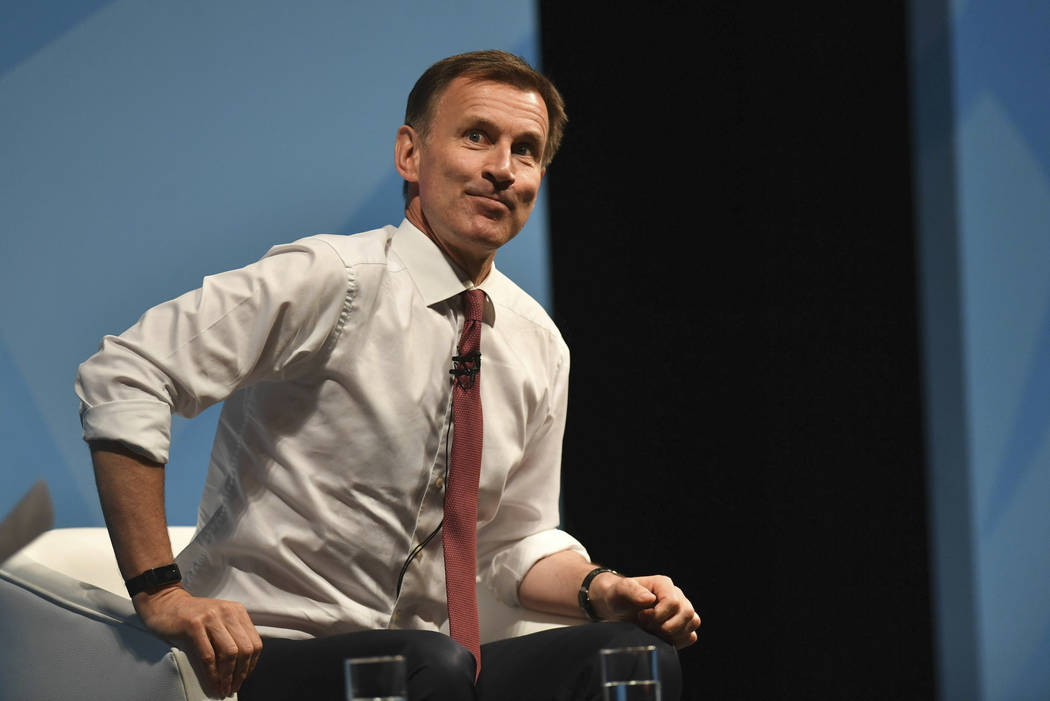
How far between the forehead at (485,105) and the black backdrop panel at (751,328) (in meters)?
1.07

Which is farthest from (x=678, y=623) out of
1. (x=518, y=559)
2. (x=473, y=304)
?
(x=473, y=304)

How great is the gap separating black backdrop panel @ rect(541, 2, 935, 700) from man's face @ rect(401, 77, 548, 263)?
107 centimetres

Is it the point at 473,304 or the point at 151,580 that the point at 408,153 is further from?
the point at 151,580

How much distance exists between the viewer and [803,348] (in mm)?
2988

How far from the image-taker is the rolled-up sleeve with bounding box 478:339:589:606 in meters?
1.85

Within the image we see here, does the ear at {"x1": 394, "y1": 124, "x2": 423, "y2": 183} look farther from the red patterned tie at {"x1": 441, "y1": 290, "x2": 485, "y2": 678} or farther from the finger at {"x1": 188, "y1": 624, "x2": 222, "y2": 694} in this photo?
the finger at {"x1": 188, "y1": 624, "x2": 222, "y2": 694}

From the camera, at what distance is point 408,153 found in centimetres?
187

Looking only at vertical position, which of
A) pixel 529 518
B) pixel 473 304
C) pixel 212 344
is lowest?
pixel 529 518

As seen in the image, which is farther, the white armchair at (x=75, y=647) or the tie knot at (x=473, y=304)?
the tie knot at (x=473, y=304)

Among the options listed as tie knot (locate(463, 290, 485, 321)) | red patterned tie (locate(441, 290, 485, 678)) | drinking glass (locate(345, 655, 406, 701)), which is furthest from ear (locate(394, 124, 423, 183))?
drinking glass (locate(345, 655, 406, 701))

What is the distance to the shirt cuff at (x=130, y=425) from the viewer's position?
4.46 feet

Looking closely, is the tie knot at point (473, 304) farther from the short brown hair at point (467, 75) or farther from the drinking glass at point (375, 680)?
the drinking glass at point (375, 680)

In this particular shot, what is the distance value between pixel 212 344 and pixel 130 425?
163 millimetres

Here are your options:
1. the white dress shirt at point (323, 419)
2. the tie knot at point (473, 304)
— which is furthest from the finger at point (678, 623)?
the tie knot at point (473, 304)
